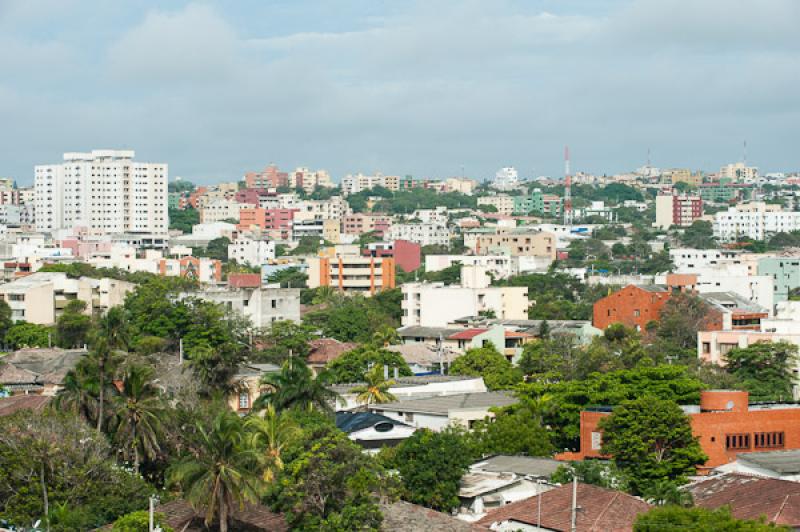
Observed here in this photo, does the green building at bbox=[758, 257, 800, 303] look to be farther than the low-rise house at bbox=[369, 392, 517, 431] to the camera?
Yes

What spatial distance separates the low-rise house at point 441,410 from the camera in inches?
1373

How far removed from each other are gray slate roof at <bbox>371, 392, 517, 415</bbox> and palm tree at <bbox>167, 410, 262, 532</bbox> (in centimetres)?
Answer: 1096

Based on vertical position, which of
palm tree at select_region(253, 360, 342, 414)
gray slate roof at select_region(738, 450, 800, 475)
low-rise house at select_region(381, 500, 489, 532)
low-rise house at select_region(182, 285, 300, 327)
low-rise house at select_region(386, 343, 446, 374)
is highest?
low-rise house at select_region(182, 285, 300, 327)

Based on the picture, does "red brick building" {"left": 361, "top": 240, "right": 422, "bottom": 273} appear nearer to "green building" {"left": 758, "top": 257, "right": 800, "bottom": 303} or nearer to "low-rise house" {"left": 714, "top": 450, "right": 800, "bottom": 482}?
"green building" {"left": 758, "top": 257, "right": 800, "bottom": 303}

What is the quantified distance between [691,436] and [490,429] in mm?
4365

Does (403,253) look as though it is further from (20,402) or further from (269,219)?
(20,402)

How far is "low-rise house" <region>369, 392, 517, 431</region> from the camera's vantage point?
34875mm

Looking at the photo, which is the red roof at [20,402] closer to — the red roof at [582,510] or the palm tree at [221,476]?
the palm tree at [221,476]

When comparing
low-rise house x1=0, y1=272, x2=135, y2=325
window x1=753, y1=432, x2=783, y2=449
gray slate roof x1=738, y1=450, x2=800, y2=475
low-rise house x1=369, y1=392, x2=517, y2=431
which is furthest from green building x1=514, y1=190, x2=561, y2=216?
gray slate roof x1=738, y1=450, x2=800, y2=475

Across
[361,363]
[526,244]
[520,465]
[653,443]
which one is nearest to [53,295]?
[361,363]

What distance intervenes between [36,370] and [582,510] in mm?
23551

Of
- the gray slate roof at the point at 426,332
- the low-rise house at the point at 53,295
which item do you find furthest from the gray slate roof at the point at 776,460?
the low-rise house at the point at 53,295

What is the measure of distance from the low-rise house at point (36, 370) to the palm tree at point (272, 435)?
38.7 ft

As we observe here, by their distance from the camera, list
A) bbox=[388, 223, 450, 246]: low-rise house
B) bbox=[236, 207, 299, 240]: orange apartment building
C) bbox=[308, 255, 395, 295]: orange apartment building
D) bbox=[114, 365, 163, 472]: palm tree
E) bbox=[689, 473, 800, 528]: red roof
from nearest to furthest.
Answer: bbox=[689, 473, 800, 528]: red roof → bbox=[114, 365, 163, 472]: palm tree → bbox=[308, 255, 395, 295]: orange apartment building → bbox=[388, 223, 450, 246]: low-rise house → bbox=[236, 207, 299, 240]: orange apartment building
